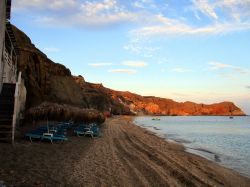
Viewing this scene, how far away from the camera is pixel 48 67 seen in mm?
35656

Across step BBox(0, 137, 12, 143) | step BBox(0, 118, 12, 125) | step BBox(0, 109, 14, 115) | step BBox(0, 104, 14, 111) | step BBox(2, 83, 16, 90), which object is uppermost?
step BBox(2, 83, 16, 90)

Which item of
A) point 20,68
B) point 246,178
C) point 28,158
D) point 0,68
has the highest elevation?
point 20,68

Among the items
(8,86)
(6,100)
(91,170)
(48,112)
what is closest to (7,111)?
(6,100)

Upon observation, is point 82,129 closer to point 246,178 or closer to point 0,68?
point 0,68

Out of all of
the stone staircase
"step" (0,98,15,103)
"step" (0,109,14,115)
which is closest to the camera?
the stone staircase

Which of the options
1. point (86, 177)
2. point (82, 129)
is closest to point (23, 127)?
point (82, 129)

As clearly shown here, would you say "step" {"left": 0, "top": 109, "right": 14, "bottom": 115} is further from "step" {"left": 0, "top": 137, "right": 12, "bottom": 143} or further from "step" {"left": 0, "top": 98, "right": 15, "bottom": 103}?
"step" {"left": 0, "top": 137, "right": 12, "bottom": 143}

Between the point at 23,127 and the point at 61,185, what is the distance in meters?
12.4

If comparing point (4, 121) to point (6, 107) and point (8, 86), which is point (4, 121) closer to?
point (6, 107)

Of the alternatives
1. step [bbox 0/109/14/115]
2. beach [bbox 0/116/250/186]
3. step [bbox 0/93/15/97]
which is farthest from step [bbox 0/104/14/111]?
beach [bbox 0/116/250/186]

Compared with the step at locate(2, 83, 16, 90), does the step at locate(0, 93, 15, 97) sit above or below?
below

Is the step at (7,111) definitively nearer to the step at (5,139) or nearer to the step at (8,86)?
the step at (5,139)

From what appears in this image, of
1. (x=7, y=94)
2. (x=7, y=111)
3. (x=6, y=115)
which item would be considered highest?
(x=7, y=94)

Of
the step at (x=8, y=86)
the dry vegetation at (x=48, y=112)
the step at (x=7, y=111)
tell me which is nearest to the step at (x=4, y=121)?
the step at (x=7, y=111)
